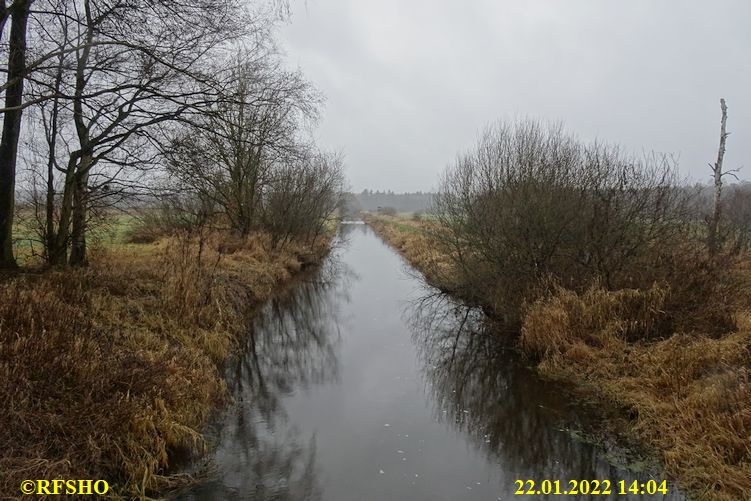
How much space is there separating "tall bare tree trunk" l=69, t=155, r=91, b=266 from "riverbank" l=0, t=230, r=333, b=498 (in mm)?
1091

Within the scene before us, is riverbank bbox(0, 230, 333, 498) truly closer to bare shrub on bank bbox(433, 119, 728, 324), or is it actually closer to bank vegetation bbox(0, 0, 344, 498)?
bank vegetation bbox(0, 0, 344, 498)

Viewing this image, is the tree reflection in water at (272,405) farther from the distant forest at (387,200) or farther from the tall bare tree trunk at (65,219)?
the distant forest at (387,200)

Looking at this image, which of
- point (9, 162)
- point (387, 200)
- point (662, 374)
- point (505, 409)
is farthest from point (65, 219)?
point (387, 200)

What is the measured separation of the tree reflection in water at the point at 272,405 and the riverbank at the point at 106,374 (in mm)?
387

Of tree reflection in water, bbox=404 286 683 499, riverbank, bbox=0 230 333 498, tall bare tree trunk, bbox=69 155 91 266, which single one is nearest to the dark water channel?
tree reflection in water, bbox=404 286 683 499

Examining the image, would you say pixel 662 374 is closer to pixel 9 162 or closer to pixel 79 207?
pixel 79 207

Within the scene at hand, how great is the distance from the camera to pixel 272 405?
22.3ft

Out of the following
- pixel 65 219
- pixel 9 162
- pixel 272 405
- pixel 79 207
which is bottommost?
pixel 272 405

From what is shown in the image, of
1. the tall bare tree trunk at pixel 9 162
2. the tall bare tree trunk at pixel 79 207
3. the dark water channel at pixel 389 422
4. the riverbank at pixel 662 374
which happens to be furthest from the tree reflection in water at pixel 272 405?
the tall bare tree trunk at pixel 9 162

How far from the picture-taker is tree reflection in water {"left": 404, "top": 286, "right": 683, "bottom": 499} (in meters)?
5.27

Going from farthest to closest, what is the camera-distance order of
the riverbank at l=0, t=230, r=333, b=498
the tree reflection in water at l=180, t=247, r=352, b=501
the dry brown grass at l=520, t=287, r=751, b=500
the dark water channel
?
the dark water channel, the tree reflection in water at l=180, t=247, r=352, b=501, the dry brown grass at l=520, t=287, r=751, b=500, the riverbank at l=0, t=230, r=333, b=498

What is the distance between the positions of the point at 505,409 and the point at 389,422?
1.79 metres

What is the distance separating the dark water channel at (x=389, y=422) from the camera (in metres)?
→ 4.91

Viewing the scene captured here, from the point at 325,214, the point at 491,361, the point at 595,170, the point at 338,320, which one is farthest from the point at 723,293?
the point at 325,214
